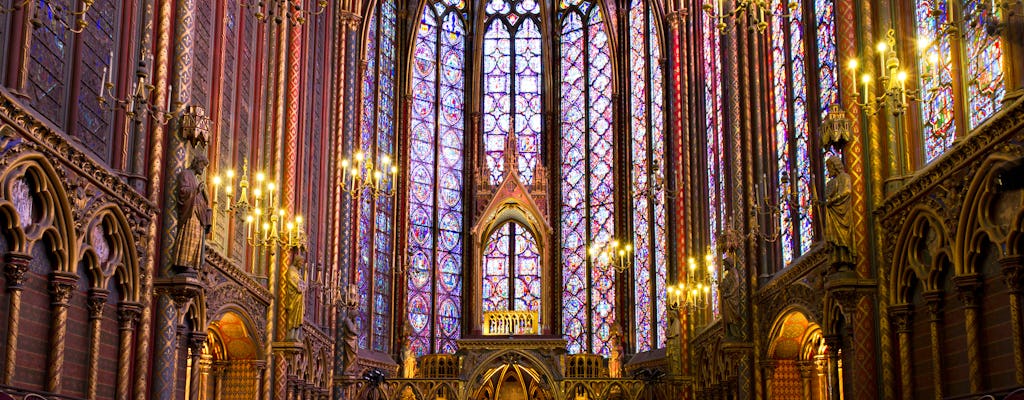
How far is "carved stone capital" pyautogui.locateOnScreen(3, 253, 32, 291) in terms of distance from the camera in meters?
13.0

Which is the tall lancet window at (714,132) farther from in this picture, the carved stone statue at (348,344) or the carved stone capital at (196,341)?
the carved stone capital at (196,341)

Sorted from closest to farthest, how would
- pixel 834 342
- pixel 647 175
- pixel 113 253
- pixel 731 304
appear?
pixel 113 253 < pixel 834 342 < pixel 731 304 < pixel 647 175

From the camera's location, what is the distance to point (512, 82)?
42906 millimetres

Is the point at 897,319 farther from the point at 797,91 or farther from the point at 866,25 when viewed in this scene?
the point at 797,91

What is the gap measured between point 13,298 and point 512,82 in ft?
101

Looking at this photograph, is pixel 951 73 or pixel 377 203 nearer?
pixel 951 73

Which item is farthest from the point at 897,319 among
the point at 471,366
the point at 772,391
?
the point at 471,366

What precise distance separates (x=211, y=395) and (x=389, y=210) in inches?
644

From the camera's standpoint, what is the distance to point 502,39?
43.4 meters

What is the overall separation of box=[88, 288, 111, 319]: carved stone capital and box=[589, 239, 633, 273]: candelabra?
2163 cm

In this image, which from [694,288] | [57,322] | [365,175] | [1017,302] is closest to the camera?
[1017,302]

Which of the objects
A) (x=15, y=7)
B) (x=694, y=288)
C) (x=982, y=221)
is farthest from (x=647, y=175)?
(x=15, y=7)

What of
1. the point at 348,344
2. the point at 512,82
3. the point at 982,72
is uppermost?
the point at 512,82

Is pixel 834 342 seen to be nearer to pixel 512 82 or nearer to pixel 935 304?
pixel 935 304
